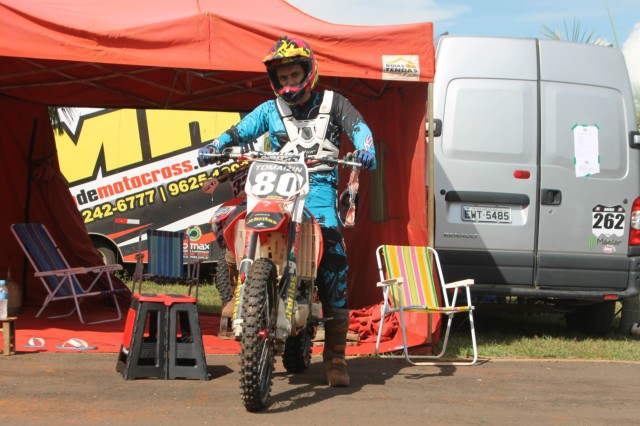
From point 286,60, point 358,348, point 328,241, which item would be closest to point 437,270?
point 358,348

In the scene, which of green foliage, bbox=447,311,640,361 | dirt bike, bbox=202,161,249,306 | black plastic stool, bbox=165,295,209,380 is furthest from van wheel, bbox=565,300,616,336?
black plastic stool, bbox=165,295,209,380

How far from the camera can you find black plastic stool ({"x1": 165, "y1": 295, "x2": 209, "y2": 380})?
6148 millimetres

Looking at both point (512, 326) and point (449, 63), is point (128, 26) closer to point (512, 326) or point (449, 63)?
point (449, 63)

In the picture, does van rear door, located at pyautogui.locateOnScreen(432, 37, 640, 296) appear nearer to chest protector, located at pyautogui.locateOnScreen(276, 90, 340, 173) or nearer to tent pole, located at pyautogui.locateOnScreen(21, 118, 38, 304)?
chest protector, located at pyautogui.locateOnScreen(276, 90, 340, 173)

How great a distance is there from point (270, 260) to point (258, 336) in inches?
18.3

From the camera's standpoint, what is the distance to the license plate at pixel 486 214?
28.2ft

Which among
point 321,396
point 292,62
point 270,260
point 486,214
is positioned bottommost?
point 321,396

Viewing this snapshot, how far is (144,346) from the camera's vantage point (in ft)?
20.3

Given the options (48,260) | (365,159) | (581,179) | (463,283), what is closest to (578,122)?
(581,179)

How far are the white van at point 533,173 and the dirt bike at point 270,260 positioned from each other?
9.75ft

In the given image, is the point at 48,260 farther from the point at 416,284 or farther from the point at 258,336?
the point at 258,336

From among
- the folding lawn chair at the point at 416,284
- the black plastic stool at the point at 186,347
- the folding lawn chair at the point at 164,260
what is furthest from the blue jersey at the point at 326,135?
the folding lawn chair at the point at 164,260

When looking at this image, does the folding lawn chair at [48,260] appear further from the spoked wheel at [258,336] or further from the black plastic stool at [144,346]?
the spoked wheel at [258,336]

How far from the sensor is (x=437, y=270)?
834 centimetres
